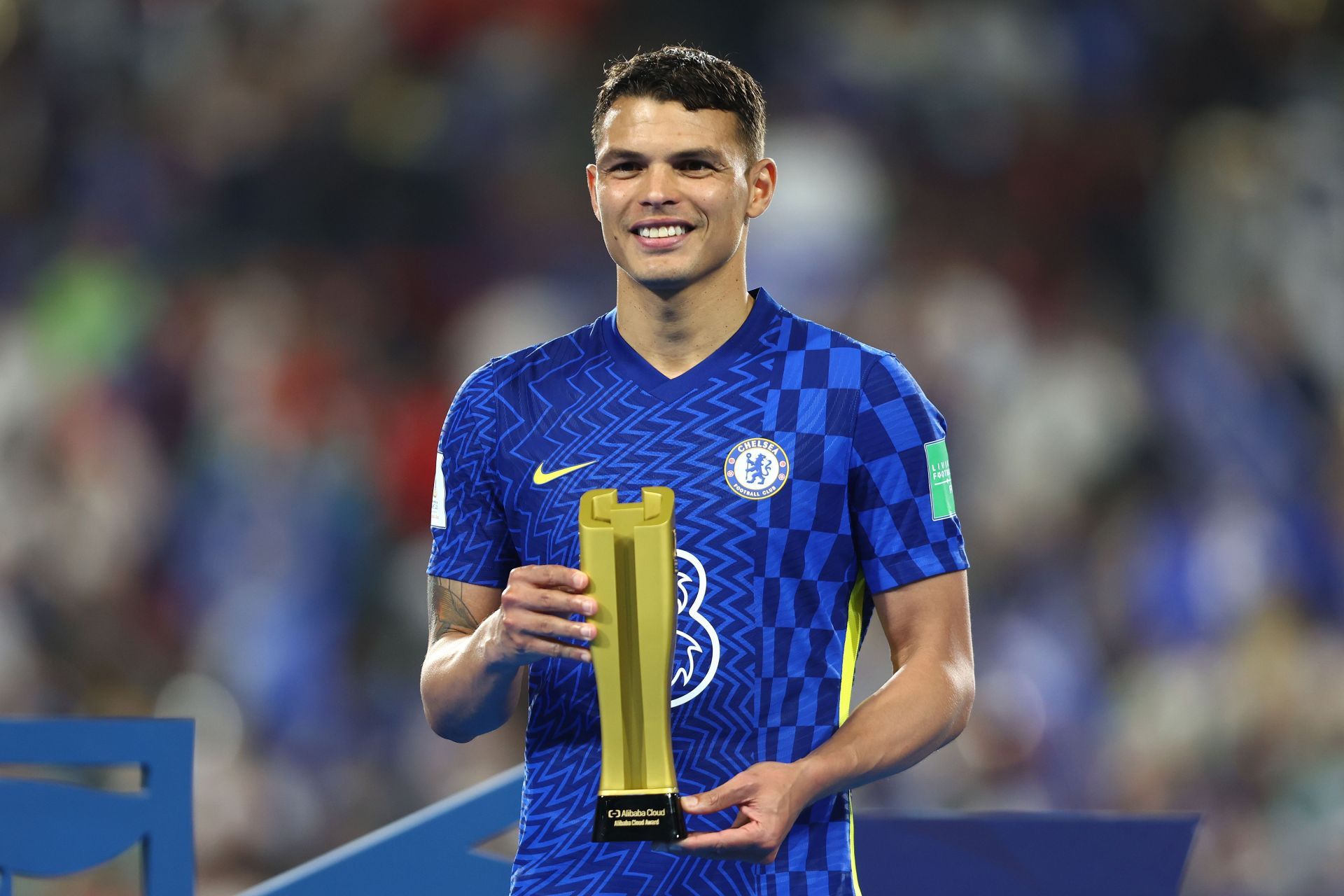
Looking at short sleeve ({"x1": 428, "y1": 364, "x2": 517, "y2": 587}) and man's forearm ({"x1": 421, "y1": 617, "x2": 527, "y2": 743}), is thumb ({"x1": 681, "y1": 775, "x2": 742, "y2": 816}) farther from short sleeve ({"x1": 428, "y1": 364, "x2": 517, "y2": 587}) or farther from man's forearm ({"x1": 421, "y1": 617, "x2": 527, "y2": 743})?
short sleeve ({"x1": 428, "y1": 364, "x2": 517, "y2": 587})

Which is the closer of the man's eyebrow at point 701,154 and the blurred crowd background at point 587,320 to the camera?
the man's eyebrow at point 701,154

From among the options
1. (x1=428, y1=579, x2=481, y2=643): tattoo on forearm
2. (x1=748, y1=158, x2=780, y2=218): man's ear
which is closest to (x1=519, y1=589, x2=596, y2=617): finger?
(x1=428, y1=579, x2=481, y2=643): tattoo on forearm

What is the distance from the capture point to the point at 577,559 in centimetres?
181

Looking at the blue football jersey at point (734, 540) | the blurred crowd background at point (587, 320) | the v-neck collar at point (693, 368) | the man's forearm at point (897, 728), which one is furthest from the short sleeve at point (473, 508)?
the blurred crowd background at point (587, 320)

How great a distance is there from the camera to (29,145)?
20.1ft

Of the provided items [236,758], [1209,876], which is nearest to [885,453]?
[1209,876]

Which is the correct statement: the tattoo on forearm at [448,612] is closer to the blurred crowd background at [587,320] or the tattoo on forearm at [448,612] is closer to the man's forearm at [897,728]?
the man's forearm at [897,728]

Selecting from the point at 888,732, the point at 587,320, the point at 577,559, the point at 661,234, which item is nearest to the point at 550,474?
the point at 577,559

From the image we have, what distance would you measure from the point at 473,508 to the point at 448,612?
5.6 inches

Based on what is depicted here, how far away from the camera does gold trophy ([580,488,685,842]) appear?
148 cm

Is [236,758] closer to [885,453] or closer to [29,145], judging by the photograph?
[29,145]

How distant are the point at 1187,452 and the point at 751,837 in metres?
4.32

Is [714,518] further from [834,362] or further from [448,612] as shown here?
[448,612]

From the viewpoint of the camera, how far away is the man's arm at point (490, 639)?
1486mm
